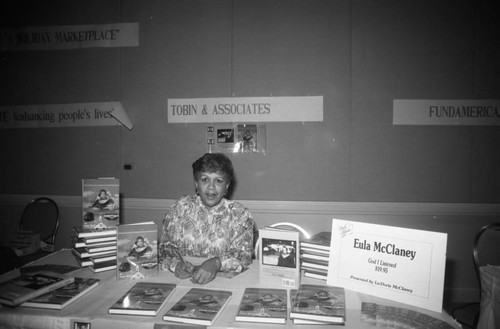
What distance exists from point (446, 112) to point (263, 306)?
3.33 m

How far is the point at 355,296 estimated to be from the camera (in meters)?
1.44

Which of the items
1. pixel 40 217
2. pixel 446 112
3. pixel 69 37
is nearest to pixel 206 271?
pixel 40 217

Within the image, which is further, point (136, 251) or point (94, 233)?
point (94, 233)

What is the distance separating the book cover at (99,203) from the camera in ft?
6.32

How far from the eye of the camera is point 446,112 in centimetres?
337

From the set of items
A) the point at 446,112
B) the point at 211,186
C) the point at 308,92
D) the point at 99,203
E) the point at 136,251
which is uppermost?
the point at 308,92

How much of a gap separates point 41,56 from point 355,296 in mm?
4627

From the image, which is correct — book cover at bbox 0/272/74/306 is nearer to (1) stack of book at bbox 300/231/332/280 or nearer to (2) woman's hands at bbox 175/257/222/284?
(2) woman's hands at bbox 175/257/222/284

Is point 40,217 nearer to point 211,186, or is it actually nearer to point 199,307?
point 211,186

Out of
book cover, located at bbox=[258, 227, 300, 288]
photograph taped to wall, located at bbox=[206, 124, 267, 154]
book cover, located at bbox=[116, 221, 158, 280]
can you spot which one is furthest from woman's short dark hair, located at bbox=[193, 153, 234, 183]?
photograph taped to wall, located at bbox=[206, 124, 267, 154]

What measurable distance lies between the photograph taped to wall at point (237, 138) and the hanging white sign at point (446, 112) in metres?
1.64

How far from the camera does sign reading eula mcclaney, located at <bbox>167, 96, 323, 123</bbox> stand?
348 cm

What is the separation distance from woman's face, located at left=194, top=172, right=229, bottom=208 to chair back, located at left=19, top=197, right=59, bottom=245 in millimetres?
2679

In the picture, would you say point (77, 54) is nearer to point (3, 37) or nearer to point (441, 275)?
point (3, 37)
